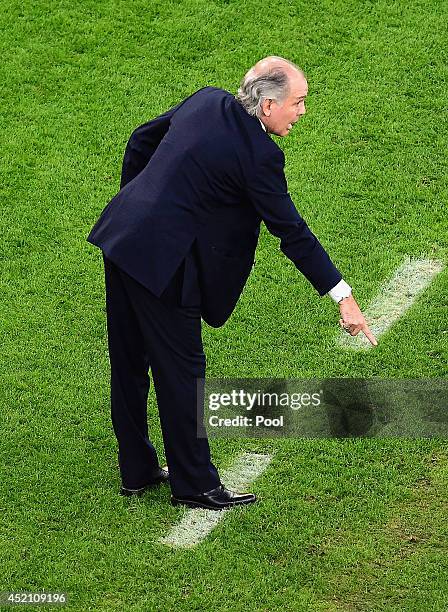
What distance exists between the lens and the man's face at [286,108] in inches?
201

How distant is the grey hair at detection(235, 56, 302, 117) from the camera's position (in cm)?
507

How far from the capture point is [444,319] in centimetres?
698

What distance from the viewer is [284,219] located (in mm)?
5230

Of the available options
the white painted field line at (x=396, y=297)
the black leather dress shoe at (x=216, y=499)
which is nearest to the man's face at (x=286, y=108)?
the black leather dress shoe at (x=216, y=499)

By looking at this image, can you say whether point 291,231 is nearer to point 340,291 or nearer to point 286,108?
point 340,291

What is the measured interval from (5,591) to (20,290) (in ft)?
7.40

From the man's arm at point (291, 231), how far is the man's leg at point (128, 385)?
684mm

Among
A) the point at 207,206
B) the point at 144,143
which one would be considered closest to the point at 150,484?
the point at 207,206

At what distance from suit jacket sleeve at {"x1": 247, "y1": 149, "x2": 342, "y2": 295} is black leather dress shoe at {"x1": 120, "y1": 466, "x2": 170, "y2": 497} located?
3.99ft

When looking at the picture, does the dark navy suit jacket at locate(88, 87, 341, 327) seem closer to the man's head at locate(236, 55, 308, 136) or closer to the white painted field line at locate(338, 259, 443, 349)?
the man's head at locate(236, 55, 308, 136)

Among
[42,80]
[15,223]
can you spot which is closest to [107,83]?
[42,80]

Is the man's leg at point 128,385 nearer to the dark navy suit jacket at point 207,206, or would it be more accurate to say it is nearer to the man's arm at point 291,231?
the dark navy suit jacket at point 207,206

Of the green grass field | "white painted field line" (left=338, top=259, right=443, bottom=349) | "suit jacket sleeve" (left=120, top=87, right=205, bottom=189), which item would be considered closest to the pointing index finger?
the green grass field

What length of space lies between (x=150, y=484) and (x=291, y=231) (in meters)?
1.41
